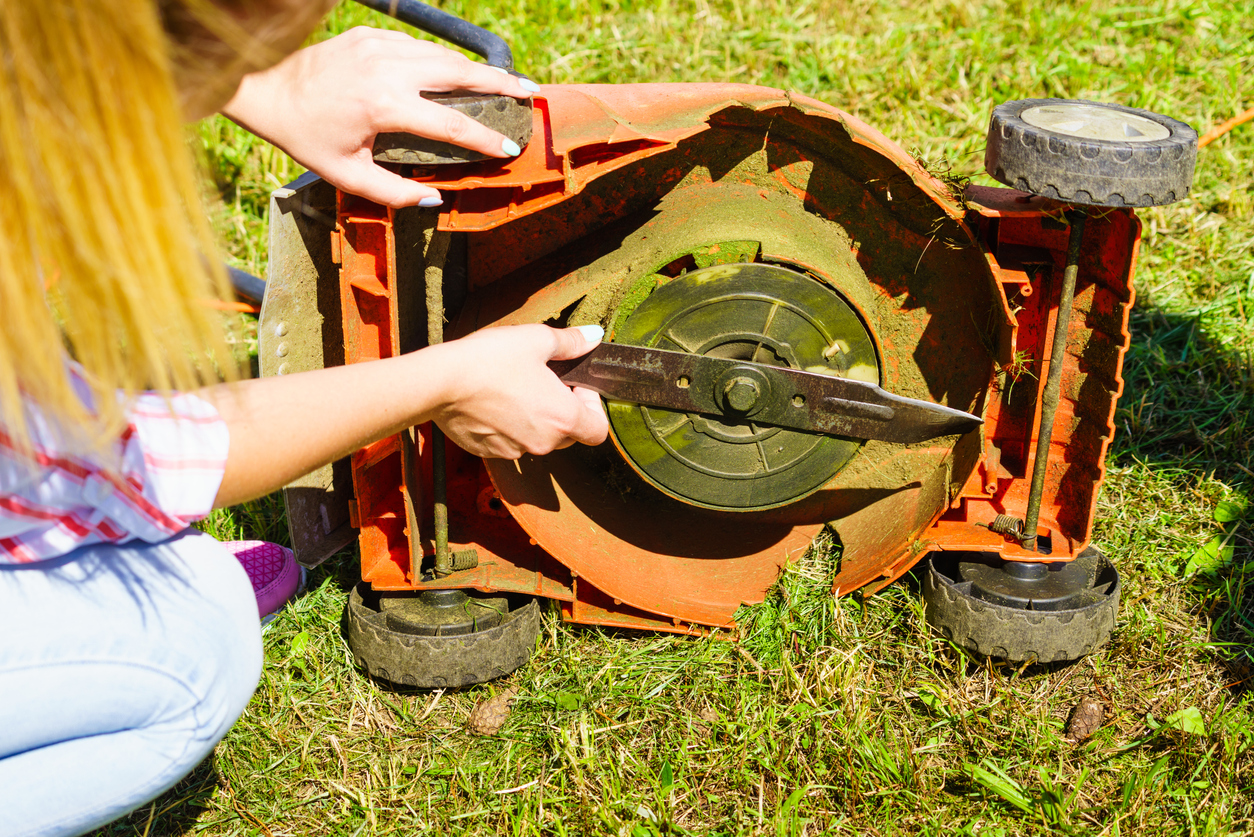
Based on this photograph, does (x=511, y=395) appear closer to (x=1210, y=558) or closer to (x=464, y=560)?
(x=464, y=560)

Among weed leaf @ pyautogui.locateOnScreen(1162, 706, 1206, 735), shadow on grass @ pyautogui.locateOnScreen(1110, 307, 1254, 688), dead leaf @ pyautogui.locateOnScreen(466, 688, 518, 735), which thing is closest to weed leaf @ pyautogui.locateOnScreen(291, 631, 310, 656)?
dead leaf @ pyautogui.locateOnScreen(466, 688, 518, 735)

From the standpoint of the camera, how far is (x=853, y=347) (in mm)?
1995

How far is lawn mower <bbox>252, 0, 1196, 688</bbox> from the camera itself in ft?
6.18

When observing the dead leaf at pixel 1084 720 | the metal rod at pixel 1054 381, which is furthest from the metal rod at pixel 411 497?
the dead leaf at pixel 1084 720

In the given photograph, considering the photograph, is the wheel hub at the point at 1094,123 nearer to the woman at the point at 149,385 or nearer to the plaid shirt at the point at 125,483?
the woman at the point at 149,385

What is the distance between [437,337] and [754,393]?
595mm

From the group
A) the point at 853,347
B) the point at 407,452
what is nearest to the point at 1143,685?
the point at 853,347

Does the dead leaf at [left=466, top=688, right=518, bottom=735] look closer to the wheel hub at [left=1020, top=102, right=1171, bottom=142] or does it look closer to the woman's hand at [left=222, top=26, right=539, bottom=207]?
the woman's hand at [left=222, top=26, right=539, bottom=207]

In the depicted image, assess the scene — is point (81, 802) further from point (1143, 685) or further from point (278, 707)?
point (1143, 685)

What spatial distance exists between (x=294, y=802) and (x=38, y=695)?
800 mm

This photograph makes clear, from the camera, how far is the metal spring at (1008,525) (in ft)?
7.05

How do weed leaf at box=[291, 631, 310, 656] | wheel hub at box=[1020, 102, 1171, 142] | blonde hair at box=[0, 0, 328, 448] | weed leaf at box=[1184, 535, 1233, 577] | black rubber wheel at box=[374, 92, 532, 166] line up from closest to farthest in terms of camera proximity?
blonde hair at box=[0, 0, 328, 448] < black rubber wheel at box=[374, 92, 532, 166] < wheel hub at box=[1020, 102, 1171, 142] < weed leaf at box=[291, 631, 310, 656] < weed leaf at box=[1184, 535, 1233, 577]

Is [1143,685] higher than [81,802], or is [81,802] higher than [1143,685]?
[81,802]

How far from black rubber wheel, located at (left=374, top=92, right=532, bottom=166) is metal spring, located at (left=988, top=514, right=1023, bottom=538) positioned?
128 centimetres
